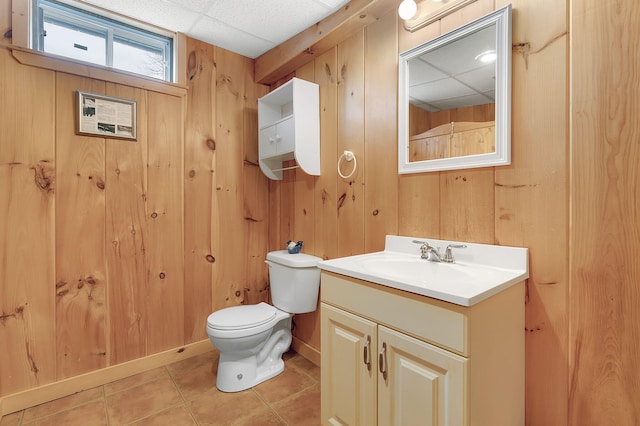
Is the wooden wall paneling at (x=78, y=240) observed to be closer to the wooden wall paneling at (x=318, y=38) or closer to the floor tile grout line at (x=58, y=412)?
the floor tile grout line at (x=58, y=412)

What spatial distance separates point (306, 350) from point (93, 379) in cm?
133

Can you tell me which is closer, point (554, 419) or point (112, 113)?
point (554, 419)

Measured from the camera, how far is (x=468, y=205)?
4.50ft

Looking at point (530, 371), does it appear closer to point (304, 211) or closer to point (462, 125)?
point (462, 125)

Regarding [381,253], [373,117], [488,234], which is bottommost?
[381,253]

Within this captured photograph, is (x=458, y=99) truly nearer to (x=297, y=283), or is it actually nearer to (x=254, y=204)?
(x=297, y=283)

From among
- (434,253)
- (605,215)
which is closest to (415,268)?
(434,253)

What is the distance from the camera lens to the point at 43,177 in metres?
1.75

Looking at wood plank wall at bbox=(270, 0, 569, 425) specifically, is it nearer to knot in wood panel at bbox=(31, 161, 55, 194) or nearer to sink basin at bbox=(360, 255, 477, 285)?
sink basin at bbox=(360, 255, 477, 285)

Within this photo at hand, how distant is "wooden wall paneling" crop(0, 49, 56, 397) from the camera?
5.43 feet

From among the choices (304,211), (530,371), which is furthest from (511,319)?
(304,211)

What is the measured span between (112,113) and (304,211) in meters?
1.38

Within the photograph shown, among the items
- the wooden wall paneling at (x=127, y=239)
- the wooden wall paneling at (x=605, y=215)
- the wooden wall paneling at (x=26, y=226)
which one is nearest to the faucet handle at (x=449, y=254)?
the wooden wall paneling at (x=605, y=215)

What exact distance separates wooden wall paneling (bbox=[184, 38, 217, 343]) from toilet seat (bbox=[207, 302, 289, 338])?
1.43 ft
